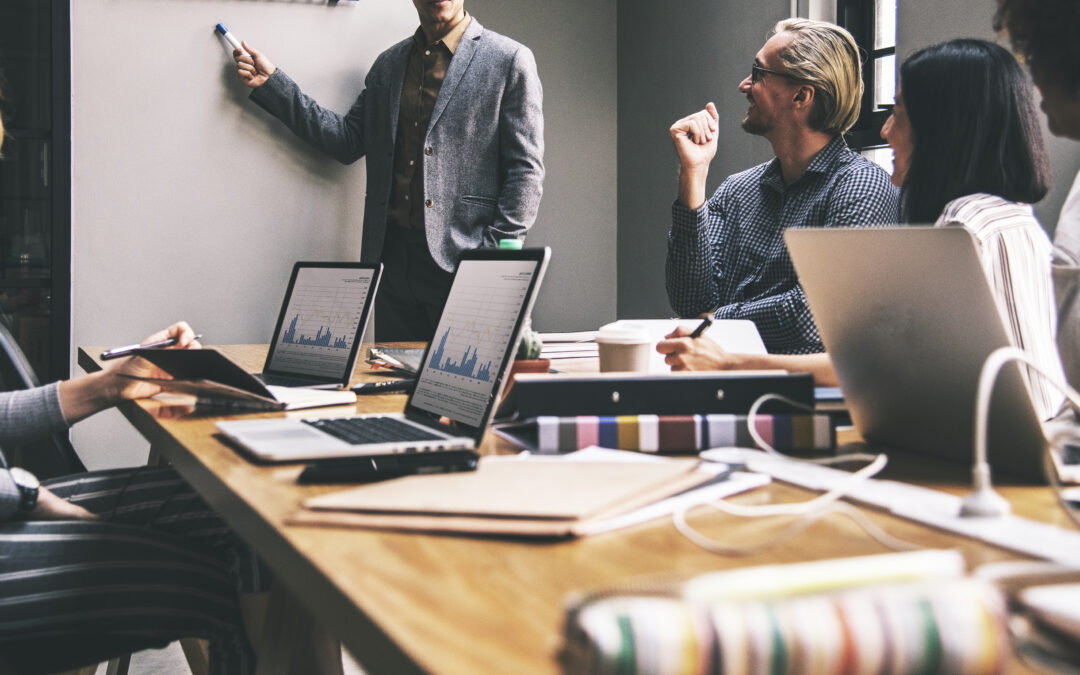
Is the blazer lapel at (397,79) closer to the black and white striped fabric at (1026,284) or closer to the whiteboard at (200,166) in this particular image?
the whiteboard at (200,166)

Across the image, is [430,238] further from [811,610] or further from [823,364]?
[811,610]

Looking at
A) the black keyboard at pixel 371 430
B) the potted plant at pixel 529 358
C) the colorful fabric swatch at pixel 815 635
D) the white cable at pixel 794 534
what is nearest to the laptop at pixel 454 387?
the black keyboard at pixel 371 430

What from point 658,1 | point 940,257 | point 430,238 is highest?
point 658,1

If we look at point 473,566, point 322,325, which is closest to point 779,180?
point 322,325

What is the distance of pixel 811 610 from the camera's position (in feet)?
1.00

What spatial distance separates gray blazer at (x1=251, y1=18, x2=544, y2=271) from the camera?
271 centimetres

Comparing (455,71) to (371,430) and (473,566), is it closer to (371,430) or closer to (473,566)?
(371,430)

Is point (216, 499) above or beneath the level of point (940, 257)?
beneath

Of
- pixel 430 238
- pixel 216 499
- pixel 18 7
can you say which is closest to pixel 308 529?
pixel 216 499

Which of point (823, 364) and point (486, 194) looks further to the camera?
point (486, 194)

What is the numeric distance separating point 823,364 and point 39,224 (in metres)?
2.33

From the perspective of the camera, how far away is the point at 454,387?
108 centimetres

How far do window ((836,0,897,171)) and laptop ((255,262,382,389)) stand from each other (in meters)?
2.35

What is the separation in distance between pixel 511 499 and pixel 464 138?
219cm
